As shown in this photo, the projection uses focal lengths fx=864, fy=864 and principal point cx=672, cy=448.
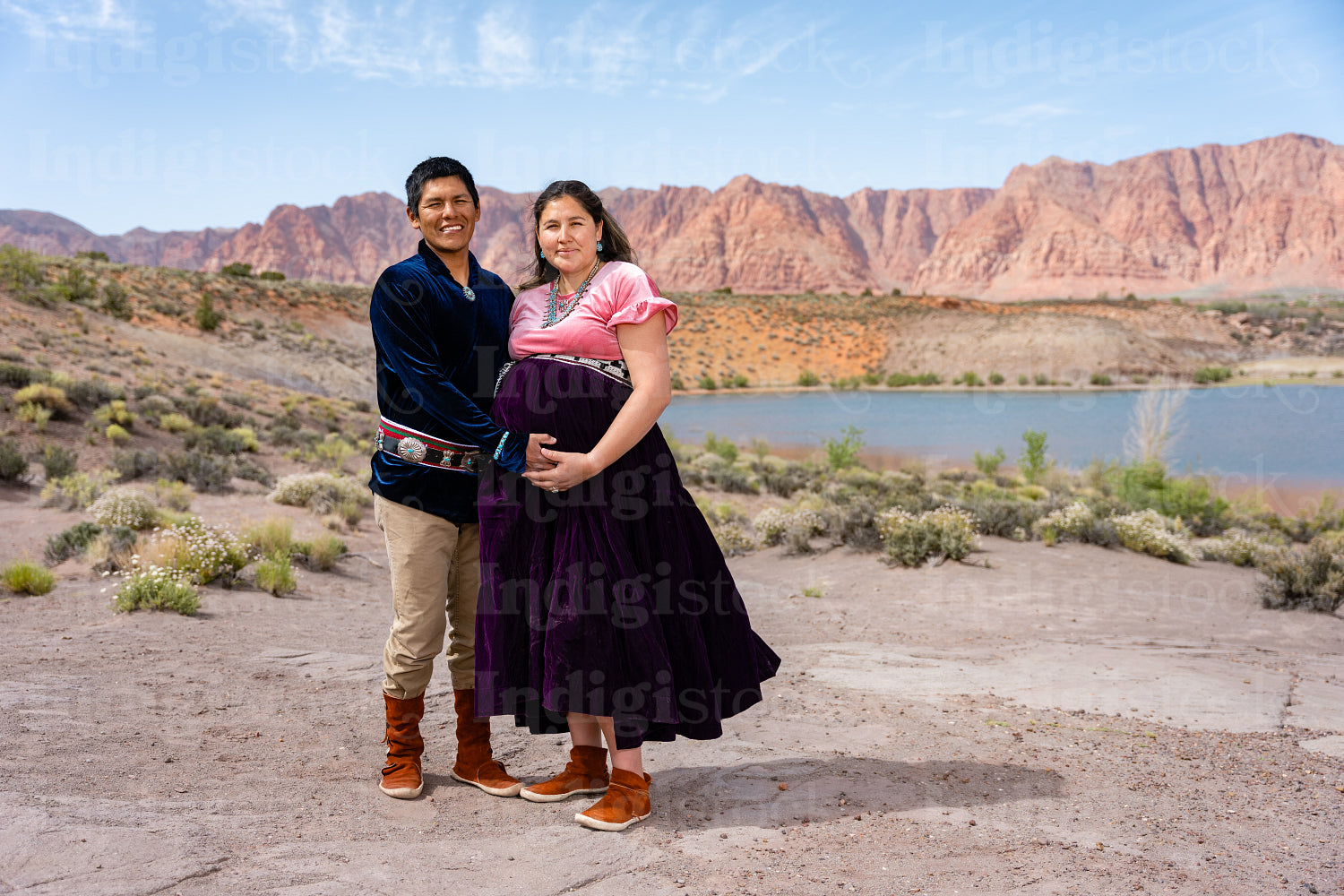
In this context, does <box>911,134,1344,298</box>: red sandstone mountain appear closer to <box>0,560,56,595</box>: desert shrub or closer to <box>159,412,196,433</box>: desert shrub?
<box>159,412,196,433</box>: desert shrub

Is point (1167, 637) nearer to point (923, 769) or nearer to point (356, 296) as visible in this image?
point (923, 769)

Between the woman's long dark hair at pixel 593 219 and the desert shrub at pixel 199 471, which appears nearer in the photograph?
the woman's long dark hair at pixel 593 219

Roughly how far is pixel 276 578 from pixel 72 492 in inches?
179

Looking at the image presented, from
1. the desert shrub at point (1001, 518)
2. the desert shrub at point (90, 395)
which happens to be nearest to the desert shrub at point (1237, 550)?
the desert shrub at point (1001, 518)

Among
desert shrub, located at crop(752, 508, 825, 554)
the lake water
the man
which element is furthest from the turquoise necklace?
the lake water

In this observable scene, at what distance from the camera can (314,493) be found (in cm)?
1120

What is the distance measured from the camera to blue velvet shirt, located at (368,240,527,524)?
9.42ft

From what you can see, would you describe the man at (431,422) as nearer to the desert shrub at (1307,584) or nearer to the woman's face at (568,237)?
the woman's face at (568,237)

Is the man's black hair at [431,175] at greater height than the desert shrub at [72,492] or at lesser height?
greater

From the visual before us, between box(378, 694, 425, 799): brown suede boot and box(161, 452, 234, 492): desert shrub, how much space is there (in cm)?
969

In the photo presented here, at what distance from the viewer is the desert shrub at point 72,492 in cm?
962

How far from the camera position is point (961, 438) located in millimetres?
27047

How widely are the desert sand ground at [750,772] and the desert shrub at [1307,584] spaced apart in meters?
0.78

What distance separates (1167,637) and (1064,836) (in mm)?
4323
